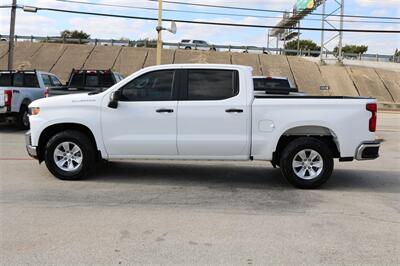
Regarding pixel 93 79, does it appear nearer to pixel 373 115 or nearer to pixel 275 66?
pixel 373 115

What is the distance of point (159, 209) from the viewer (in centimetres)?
635

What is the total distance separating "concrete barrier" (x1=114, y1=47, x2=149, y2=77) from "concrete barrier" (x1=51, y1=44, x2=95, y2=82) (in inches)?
126

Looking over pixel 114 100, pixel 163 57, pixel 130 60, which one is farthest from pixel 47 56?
pixel 114 100

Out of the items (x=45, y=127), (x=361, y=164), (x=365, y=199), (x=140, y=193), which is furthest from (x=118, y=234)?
(x=361, y=164)

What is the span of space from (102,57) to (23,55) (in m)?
7.50

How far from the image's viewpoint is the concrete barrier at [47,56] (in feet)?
146

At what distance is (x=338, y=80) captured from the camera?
4406 cm

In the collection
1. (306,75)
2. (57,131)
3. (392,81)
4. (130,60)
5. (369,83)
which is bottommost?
(57,131)

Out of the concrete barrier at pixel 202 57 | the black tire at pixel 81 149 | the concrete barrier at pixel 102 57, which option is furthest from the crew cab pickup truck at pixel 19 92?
the concrete barrier at pixel 202 57

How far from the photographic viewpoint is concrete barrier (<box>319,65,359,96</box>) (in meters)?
41.6

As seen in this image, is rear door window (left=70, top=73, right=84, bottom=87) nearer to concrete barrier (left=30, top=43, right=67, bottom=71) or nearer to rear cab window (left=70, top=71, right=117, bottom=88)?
rear cab window (left=70, top=71, right=117, bottom=88)

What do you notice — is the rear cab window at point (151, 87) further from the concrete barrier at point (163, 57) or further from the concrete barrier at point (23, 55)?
the concrete barrier at point (23, 55)

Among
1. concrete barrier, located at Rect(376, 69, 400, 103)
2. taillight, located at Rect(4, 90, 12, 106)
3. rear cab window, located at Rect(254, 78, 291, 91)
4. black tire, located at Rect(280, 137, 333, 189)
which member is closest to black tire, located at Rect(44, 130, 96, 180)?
black tire, located at Rect(280, 137, 333, 189)

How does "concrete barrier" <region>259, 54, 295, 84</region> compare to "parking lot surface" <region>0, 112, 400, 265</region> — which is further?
"concrete barrier" <region>259, 54, 295, 84</region>
